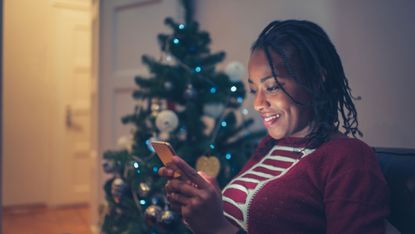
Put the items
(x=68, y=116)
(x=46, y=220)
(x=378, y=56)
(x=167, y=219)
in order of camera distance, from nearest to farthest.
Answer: (x=378, y=56), (x=167, y=219), (x=46, y=220), (x=68, y=116)

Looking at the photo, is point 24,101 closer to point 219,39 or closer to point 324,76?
point 219,39

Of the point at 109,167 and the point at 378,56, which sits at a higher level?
the point at 378,56

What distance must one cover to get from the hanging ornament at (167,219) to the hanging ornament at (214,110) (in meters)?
0.49

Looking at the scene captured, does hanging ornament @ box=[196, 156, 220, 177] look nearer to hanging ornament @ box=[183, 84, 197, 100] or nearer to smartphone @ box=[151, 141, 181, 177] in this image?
hanging ornament @ box=[183, 84, 197, 100]

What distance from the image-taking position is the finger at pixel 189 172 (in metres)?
0.85

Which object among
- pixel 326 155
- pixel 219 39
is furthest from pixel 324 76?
pixel 219 39

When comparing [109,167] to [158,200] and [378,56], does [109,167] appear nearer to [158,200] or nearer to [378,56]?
[158,200]

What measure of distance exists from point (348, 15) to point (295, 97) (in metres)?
0.74

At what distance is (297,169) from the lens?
0.95 meters

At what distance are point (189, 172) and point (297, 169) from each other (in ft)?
0.82

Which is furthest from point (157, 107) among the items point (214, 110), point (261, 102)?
point (261, 102)

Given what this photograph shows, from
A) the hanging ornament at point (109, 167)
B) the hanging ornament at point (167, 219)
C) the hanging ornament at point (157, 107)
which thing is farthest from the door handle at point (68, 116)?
the hanging ornament at point (167, 219)

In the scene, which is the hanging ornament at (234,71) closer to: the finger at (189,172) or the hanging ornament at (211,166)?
the hanging ornament at (211,166)

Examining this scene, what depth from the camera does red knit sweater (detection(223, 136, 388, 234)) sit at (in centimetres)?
81
